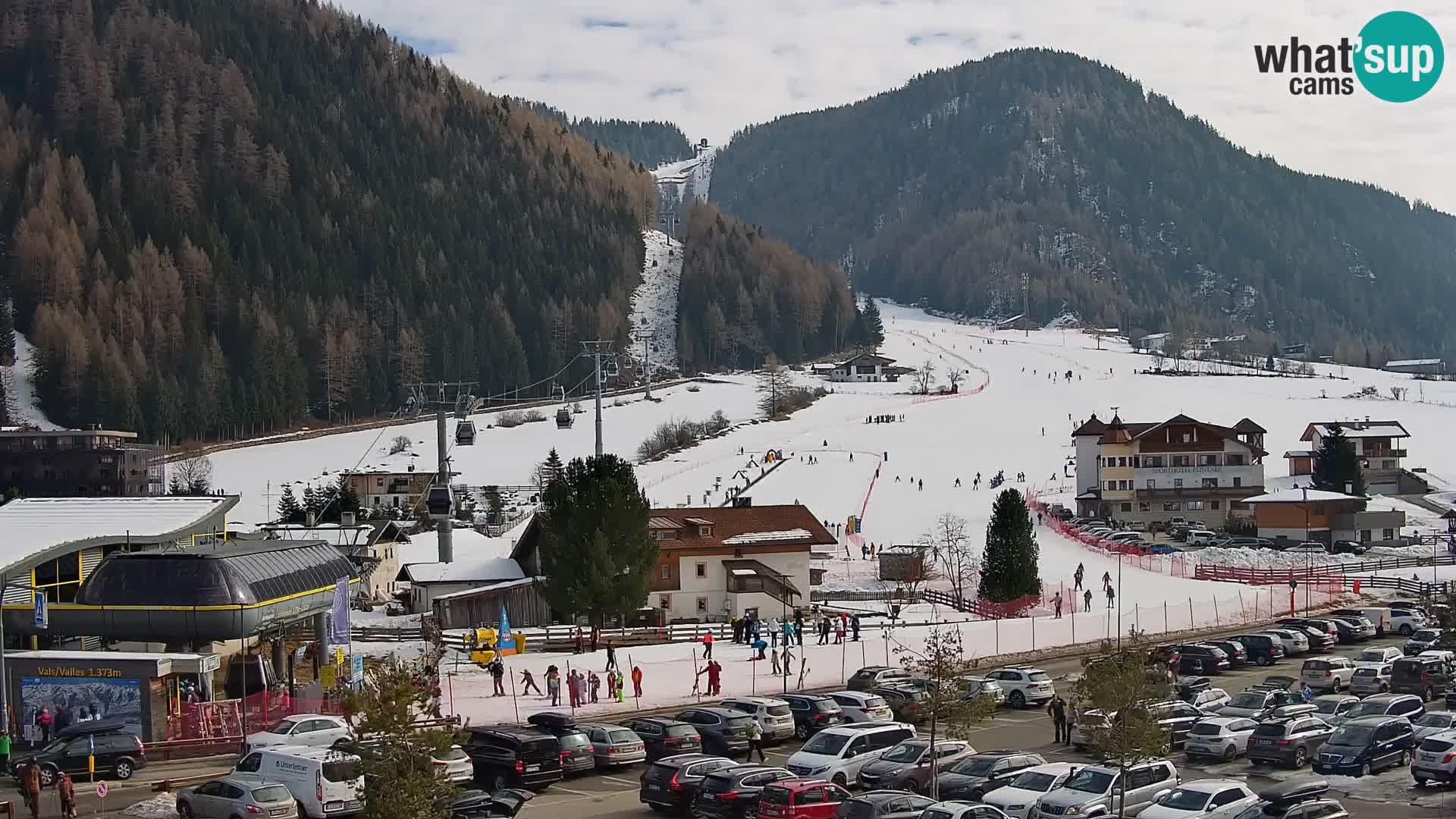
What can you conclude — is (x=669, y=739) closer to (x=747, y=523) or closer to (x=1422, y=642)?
(x=1422, y=642)

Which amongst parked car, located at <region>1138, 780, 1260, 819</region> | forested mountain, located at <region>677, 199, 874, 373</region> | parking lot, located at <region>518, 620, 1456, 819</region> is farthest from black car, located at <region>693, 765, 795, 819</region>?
forested mountain, located at <region>677, 199, 874, 373</region>

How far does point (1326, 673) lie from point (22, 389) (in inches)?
4943

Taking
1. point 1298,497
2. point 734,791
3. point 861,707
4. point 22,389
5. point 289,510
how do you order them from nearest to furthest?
point 734,791, point 861,707, point 1298,497, point 289,510, point 22,389

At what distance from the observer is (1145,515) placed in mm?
76375

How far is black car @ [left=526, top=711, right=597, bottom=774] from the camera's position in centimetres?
2625

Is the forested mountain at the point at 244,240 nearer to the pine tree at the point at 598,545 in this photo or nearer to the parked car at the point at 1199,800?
the pine tree at the point at 598,545

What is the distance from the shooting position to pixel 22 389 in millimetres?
135500

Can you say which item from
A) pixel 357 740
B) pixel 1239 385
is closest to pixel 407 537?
pixel 357 740

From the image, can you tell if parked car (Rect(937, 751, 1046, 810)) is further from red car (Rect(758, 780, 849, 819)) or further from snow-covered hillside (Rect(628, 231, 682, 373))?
snow-covered hillside (Rect(628, 231, 682, 373))

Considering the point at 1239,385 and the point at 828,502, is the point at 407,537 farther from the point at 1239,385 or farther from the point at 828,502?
the point at 1239,385

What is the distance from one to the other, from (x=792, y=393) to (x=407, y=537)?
76.3m

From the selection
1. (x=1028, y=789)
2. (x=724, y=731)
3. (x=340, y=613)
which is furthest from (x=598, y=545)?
(x=1028, y=789)

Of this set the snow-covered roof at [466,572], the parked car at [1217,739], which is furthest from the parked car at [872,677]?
the snow-covered roof at [466,572]

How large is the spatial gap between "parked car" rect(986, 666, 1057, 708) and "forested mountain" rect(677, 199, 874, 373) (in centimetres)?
13980
